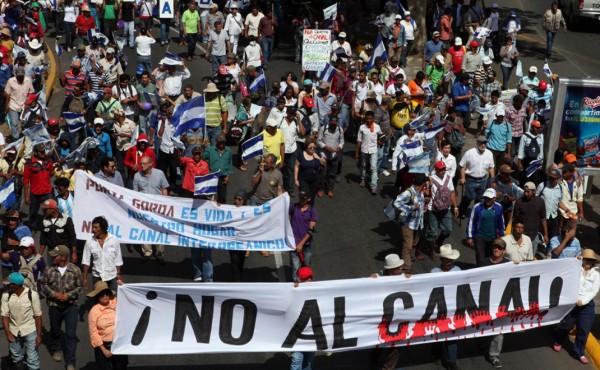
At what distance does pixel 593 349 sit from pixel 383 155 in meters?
6.96

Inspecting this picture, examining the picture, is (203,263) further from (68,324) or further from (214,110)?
(214,110)

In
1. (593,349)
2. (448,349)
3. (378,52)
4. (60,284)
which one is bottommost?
(593,349)

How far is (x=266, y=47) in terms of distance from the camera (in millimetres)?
27875

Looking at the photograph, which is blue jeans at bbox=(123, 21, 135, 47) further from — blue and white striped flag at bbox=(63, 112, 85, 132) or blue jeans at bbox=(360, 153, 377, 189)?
blue jeans at bbox=(360, 153, 377, 189)

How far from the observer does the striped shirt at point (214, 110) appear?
64.2 feet

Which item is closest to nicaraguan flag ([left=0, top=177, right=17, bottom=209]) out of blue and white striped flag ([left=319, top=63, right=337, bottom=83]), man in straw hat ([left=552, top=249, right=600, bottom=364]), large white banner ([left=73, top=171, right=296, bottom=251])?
large white banner ([left=73, top=171, right=296, bottom=251])

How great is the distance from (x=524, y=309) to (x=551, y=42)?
17951 millimetres

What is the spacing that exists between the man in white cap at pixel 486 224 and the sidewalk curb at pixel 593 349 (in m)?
2.06

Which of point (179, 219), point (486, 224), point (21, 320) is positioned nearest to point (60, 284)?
point (21, 320)

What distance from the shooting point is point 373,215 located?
61.9ft

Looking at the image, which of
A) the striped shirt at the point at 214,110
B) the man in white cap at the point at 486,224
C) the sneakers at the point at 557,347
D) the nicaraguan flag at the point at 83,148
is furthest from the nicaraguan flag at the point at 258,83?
the sneakers at the point at 557,347

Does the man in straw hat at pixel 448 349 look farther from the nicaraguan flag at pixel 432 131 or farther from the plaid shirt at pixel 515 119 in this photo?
the plaid shirt at pixel 515 119

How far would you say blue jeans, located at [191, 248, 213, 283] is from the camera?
1552cm

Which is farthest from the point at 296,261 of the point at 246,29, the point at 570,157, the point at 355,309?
the point at 246,29
